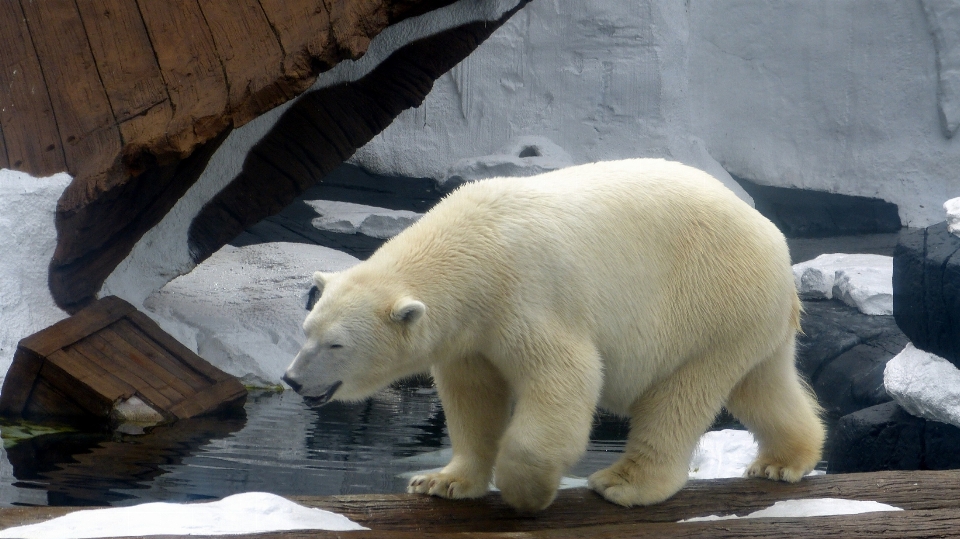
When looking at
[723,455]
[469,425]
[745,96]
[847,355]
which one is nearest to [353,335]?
[469,425]

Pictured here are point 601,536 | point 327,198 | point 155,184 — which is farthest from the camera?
point 327,198

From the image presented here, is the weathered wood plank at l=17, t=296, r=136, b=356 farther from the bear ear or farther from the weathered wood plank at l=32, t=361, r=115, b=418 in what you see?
the bear ear

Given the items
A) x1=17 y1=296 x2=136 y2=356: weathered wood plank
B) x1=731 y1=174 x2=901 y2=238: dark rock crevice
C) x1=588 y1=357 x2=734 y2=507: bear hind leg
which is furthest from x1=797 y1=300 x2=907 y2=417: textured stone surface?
x1=731 y1=174 x2=901 y2=238: dark rock crevice

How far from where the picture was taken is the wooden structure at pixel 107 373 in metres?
4.39

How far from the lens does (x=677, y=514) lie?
286cm

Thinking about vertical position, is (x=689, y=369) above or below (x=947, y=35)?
below

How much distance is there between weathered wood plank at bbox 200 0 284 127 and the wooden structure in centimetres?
131

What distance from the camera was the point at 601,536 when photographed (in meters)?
2.36

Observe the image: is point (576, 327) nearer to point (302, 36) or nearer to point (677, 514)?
point (677, 514)

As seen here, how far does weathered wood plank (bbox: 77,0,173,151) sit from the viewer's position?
4.46m

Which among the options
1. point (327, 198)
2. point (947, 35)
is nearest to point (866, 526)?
point (327, 198)

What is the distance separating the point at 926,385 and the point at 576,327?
235cm

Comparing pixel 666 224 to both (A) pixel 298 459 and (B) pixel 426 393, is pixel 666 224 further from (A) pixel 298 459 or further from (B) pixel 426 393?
(B) pixel 426 393

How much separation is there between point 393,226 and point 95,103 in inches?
228
